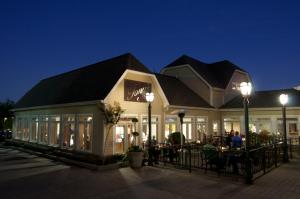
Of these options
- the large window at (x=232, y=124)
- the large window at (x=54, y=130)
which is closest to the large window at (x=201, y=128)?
the large window at (x=232, y=124)

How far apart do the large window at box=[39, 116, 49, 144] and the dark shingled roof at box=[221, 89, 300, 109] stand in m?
15.5

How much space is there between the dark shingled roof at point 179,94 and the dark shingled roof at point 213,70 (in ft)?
7.24

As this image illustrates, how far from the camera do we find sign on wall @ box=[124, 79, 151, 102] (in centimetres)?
1490

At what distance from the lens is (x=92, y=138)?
14.1 m

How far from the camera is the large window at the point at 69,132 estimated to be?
52.4 ft

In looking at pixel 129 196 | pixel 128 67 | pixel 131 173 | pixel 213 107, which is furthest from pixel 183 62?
pixel 129 196

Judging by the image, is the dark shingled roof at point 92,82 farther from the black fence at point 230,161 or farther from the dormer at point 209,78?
the dormer at point 209,78

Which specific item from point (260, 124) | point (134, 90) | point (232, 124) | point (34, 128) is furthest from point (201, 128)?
point (34, 128)

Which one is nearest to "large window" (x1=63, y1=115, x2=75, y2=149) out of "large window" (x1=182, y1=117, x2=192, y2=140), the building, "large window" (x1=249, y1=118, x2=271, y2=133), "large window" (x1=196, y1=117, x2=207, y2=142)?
the building

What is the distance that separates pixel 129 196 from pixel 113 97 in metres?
7.51

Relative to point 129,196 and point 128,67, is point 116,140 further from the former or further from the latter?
point 129,196

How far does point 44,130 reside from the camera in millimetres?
19250

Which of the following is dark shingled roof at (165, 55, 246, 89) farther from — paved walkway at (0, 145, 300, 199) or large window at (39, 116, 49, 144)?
paved walkway at (0, 145, 300, 199)

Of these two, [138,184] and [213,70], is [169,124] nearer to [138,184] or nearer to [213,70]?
[138,184]
